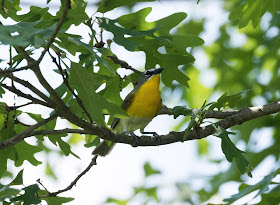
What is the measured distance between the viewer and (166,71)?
15.0 ft

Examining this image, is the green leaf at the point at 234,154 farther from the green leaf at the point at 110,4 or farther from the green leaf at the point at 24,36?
the green leaf at the point at 24,36

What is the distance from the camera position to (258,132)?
610cm

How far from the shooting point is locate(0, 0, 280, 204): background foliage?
11.6 feet

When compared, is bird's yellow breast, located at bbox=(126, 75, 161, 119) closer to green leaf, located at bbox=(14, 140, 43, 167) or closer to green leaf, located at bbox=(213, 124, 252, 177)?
green leaf, located at bbox=(14, 140, 43, 167)

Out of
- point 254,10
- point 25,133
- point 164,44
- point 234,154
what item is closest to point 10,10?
point 25,133

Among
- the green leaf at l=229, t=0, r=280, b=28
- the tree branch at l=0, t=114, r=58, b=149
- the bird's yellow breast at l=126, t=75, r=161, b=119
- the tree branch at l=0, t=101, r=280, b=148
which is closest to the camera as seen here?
→ the tree branch at l=0, t=114, r=58, b=149

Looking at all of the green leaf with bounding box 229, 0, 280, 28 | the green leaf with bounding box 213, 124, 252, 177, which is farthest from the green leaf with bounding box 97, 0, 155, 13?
the green leaf with bounding box 229, 0, 280, 28

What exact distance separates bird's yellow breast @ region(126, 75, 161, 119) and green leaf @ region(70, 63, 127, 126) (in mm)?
1658

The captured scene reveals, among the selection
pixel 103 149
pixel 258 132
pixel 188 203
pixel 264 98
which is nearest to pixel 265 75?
pixel 264 98

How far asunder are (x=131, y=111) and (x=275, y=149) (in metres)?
1.74

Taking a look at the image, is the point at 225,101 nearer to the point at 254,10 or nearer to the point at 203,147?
the point at 254,10

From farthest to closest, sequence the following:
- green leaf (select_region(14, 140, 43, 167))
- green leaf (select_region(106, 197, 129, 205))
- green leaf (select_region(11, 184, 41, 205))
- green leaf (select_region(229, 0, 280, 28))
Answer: green leaf (select_region(106, 197, 129, 205)), green leaf (select_region(14, 140, 43, 167)), green leaf (select_region(229, 0, 280, 28)), green leaf (select_region(11, 184, 41, 205))

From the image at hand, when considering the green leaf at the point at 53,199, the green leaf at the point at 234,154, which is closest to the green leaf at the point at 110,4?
the green leaf at the point at 234,154

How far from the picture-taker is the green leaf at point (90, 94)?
3639 millimetres
